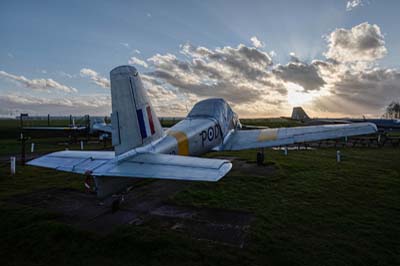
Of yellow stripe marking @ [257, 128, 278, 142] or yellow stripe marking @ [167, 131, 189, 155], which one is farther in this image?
yellow stripe marking @ [257, 128, 278, 142]

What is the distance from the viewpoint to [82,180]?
10102 millimetres

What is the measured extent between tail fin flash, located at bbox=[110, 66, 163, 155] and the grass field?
2131mm

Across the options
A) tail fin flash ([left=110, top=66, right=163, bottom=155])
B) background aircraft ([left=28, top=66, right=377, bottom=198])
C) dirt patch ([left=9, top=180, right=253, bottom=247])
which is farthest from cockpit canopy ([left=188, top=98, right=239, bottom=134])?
tail fin flash ([left=110, top=66, right=163, bottom=155])

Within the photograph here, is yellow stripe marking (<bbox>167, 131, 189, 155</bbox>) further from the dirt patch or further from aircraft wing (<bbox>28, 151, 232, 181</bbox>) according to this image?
aircraft wing (<bbox>28, 151, 232, 181</bbox>)

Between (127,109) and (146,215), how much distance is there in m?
2.91

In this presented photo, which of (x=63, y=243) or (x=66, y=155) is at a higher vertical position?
(x=66, y=155)

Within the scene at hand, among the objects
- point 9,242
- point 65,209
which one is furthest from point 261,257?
point 65,209

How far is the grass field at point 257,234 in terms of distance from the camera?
14.1ft

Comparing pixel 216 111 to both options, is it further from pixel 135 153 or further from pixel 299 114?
pixel 299 114

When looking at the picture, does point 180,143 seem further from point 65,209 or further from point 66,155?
point 65,209

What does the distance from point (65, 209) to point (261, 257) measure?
567 centimetres

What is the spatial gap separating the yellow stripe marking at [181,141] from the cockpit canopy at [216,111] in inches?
134

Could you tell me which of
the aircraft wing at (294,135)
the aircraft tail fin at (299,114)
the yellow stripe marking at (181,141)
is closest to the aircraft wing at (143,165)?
the yellow stripe marking at (181,141)

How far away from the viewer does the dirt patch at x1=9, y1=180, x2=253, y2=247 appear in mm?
5363
